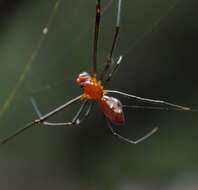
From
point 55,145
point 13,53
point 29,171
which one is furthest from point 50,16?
point 29,171

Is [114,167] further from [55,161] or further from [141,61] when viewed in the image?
[141,61]

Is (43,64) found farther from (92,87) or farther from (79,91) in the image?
(92,87)

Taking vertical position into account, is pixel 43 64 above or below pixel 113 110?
above

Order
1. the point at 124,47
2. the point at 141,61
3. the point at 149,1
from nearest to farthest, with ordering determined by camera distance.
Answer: the point at 149,1, the point at 124,47, the point at 141,61

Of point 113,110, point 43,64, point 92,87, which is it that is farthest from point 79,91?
point 113,110

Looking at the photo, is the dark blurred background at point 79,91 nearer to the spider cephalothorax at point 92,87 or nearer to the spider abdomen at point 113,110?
the spider cephalothorax at point 92,87

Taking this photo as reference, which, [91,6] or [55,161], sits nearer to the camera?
[91,6]

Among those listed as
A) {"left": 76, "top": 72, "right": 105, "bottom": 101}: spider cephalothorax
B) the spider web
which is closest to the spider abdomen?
{"left": 76, "top": 72, "right": 105, "bottom": 101}: spider cephalothorax
